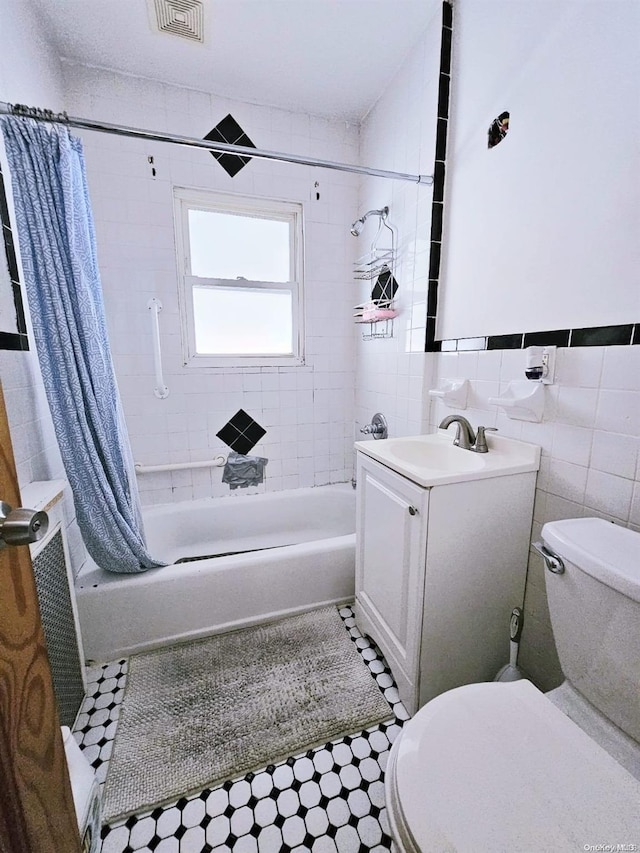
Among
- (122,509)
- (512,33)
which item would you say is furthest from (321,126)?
(122,509)

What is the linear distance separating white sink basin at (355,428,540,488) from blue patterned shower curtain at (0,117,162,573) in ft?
3.30

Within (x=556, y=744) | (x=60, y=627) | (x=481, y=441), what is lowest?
(x=60, y=627)

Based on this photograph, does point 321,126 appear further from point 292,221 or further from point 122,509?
point 122,509

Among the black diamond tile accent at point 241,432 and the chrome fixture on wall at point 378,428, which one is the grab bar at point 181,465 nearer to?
the black diamond tile accent at point 241,432

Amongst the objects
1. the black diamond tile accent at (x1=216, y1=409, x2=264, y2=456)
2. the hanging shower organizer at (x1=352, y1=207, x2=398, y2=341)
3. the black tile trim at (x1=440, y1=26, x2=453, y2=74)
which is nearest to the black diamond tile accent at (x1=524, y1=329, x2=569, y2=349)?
the hanging shower organizer at (x1=352, y1=207, x2=398, y2=341)

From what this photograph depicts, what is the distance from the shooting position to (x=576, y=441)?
106 cm

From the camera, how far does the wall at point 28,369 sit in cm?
116

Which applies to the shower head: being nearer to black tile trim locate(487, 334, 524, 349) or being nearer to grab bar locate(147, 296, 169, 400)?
black tile trim locate(487, 334, 524, 349)

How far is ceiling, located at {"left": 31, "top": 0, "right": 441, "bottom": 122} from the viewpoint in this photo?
4.80 ft

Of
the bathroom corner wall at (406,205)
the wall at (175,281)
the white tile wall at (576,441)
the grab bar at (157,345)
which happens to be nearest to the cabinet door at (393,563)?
the white tile wall at (576,441)

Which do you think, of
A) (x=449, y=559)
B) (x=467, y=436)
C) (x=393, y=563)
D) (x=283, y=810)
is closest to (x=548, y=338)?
(x=467, y=436)

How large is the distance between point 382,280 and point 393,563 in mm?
1565

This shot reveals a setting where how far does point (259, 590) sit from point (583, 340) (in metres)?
1.53

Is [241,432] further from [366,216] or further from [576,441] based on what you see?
[576,441]
